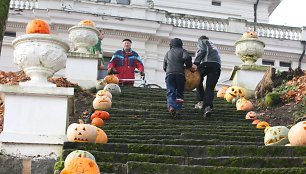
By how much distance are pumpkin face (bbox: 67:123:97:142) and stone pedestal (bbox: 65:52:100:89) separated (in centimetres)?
675

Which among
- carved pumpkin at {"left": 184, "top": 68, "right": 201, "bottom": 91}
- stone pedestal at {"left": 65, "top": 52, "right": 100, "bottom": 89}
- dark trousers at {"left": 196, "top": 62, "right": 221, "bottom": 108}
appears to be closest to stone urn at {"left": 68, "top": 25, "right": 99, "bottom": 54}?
stone pedestal at {"left": 65, "top": 52, "right": 100, "bottom": 89}

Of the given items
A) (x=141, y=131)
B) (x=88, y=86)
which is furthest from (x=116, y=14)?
(x=141, y=131)

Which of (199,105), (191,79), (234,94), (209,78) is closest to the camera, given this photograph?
(191,79)

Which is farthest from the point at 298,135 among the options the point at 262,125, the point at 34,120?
the point at 34,120

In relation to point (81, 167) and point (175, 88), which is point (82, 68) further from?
point (81, 167)

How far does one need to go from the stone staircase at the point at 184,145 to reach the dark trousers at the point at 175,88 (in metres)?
0.28

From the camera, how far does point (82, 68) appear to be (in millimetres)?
18656

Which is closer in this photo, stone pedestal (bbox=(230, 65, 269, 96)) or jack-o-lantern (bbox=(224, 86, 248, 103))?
jack-o-lantern (bbox=(224, 86, 248, 103))

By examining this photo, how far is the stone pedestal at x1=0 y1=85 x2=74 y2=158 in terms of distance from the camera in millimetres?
11836

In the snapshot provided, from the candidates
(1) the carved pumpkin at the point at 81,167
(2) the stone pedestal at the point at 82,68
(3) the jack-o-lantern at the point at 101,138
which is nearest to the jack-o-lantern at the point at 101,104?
(2) the stone pedestal at the point at 82,68

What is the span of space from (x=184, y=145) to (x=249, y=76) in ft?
26.0

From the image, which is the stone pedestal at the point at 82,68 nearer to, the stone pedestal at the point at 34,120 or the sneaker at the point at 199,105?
the sneaker at the point at 199,105

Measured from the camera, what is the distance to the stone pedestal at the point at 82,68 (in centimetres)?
1842

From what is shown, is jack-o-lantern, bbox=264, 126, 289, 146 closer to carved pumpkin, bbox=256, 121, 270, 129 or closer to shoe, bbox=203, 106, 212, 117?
carved pumpkin, bbox=256, 121, 270, 129
